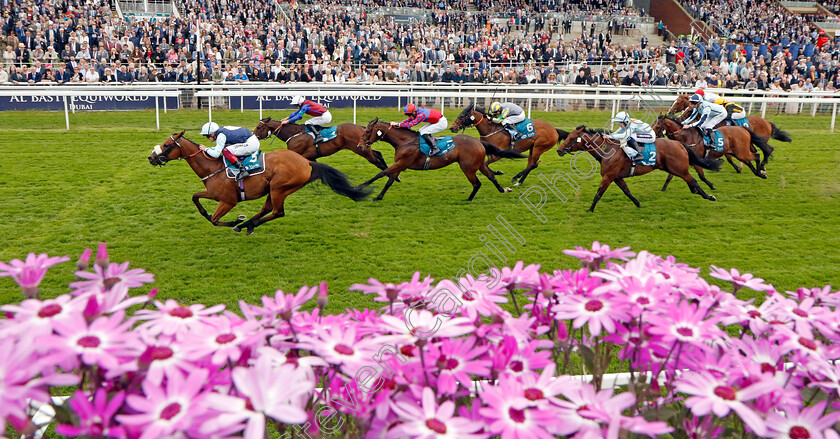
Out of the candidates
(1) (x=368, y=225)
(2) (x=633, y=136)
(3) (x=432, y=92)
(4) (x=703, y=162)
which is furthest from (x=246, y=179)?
(3) (x=432, y=92)

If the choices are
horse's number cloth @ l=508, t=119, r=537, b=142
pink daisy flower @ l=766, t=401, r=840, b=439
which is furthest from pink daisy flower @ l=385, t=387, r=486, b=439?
horse's number cloth @ l=508, t=119, r=537, b=142

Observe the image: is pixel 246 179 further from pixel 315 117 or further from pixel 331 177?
pixel 315 117

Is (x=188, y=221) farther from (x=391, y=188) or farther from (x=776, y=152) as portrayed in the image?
(x=776, y=152)

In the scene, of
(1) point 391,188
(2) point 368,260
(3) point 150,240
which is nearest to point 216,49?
(1) point 391,188

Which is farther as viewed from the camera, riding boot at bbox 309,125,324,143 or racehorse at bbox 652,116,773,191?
racehorse at bbox 652,116,773,191

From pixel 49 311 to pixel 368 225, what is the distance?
6285 millimetres

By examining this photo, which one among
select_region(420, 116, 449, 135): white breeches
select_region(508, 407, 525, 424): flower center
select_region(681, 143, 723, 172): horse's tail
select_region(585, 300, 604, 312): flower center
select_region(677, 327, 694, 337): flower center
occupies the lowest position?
select_region(681, 143, 723, 172): horse's tail

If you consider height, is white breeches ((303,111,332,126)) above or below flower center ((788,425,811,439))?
below

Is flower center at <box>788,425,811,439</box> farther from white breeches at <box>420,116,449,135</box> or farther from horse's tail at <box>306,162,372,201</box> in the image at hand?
white breeches at <box>420,116,449,135</box>

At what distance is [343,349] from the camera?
1202mm

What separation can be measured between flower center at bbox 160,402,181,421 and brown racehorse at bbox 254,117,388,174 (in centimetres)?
818

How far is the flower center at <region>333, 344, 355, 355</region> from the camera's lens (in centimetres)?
120

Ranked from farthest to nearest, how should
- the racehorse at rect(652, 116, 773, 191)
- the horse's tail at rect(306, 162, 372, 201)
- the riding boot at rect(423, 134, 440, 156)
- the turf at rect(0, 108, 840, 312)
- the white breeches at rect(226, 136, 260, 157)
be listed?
the racehorse at rect(652, 116, 773, 191)
the riding boot at rect(423, 134, 440, 156)
the horse's tail at rect(306, 162, 372, 201)
the white breeches at rect(226, 136, 260, 157)
the turf at rect(0, 108, 840, 312)

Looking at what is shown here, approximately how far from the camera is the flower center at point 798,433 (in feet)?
3.62
